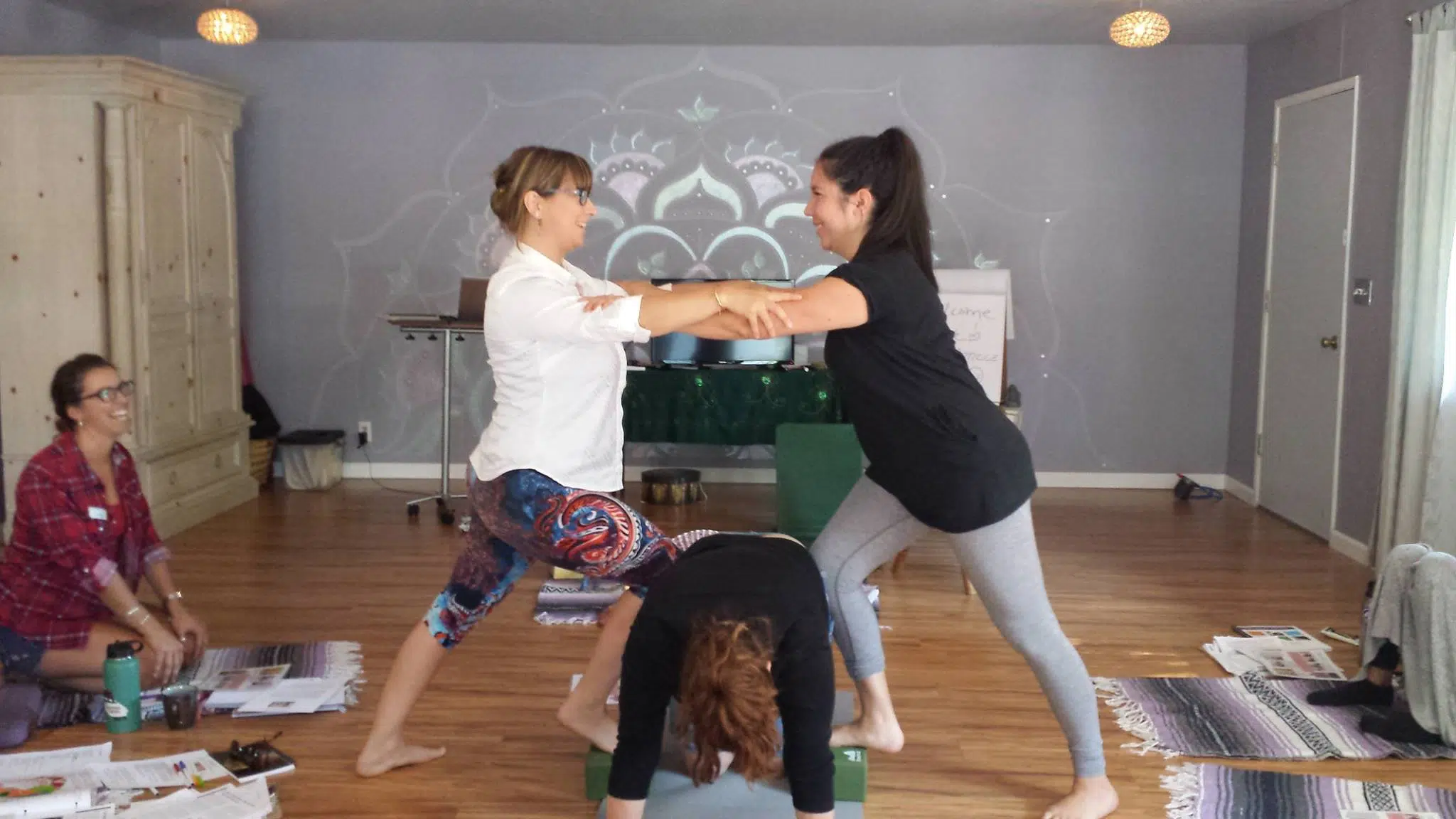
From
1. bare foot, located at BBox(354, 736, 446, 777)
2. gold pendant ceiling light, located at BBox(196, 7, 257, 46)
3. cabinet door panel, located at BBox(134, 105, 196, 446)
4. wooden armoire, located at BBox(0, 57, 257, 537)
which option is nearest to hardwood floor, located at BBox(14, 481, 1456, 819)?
bare foot, located at BBox(354, 736, 446, 777)

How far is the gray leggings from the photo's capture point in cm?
256

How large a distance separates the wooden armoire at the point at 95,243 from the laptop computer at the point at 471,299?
1.23 metres

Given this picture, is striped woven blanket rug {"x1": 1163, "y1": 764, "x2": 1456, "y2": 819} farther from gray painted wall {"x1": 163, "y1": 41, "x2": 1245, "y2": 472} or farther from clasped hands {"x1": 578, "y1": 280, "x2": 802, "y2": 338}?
gray painted wall {"x1": 163, "y1": 41, "x2": 1245, "y2": 472}

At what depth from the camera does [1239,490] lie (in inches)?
263

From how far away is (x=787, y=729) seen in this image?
7.16 feet

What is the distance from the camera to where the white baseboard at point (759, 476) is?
6.89 meters

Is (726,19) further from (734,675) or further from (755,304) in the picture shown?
(734,675)

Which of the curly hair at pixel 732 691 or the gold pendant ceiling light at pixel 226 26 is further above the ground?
the gold pendant ceiling light at pixel 226 26

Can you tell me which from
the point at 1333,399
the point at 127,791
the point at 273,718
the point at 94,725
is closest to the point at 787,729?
the point at 127,791

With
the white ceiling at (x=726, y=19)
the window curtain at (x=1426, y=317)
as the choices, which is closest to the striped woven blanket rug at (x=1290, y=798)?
the window curtain at (x=1426, y=317)

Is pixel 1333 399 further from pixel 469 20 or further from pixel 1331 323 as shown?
pixel 469 20

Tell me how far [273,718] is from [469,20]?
384cm

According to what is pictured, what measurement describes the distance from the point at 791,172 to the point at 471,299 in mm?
1913

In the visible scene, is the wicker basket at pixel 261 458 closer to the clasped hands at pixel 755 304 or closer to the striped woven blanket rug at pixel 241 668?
the striped woven blanket rug at pixel 241 668
